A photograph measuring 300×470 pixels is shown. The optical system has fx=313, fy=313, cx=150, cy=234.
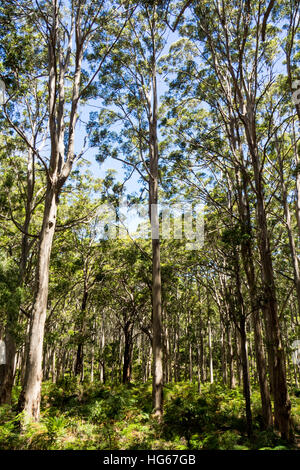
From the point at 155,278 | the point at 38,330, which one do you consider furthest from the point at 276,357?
the point at 38,330

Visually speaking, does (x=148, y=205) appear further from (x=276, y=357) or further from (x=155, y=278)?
(x=276, y=357)

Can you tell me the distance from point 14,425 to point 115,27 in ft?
42.8

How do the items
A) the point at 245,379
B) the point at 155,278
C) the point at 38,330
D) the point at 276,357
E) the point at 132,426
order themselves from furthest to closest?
1. the point at 155,278
2. the point at 245,379
3. the point at 132,426
4. the point at 276,357
5. the point at 38,330

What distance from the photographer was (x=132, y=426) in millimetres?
7438

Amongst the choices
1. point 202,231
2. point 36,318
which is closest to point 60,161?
point 36,318

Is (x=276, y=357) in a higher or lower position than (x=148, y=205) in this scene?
lower

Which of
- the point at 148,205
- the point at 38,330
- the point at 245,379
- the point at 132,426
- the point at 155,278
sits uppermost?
the point at 148,205

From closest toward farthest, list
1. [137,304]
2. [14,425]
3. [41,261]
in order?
[14,425]
[41,261]
[137,304]

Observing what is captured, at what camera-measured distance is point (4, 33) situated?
9.73m

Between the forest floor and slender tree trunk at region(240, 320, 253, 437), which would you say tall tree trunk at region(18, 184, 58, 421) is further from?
slender tree trunk at region(240, 320, 253, 437)

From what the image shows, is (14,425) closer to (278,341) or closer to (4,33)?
(278,341)

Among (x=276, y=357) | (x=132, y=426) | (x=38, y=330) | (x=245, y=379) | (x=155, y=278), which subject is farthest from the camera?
(x=155, y=278)

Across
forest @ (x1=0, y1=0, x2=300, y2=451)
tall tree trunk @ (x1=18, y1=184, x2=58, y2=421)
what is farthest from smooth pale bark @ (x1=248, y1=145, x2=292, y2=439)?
tall tree trunk @ (x1=18, y1=184, x2=58, y2=421)

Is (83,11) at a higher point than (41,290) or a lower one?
higher
